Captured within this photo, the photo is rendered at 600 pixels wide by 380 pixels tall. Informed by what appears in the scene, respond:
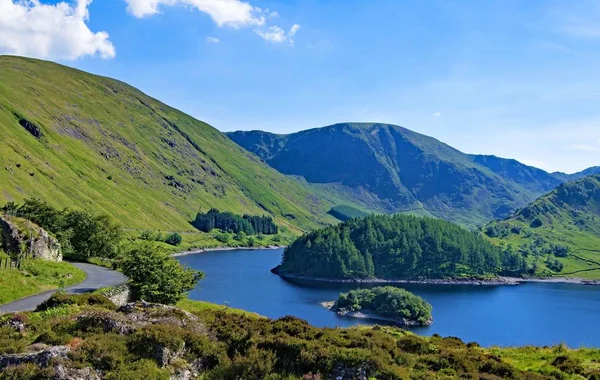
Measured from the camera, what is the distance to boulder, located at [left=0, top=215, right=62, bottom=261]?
6838 cm

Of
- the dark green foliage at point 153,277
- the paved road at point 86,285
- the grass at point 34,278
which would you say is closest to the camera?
the paved road at point 86,285

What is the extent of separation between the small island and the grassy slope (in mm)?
105980

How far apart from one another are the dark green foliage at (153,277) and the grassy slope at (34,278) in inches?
487

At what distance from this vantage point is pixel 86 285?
206ft

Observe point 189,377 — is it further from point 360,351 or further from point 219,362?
point 360,351

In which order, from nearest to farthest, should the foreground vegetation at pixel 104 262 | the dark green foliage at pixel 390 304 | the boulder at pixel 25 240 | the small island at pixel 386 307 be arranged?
1. the foreground vegetation at pixel 104 262
2. the boulder at pixel 25 240
3. the small island at pixel 386 307
4. the dark green foliage at pixel 390 304

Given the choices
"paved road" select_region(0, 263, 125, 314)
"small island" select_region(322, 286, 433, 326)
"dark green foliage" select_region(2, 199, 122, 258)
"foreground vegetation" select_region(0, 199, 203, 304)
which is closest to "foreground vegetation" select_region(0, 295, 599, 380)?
"paved road" select_region(0, 263, 125, 314)

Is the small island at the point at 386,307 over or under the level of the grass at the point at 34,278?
under

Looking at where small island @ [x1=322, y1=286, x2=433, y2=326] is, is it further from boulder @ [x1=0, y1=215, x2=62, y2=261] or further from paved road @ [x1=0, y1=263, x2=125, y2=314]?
boulder @ [x1=0, y1=215, x2=62, y2=261]

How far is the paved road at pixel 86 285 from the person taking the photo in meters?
45.1

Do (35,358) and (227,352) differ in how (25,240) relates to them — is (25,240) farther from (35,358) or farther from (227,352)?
(227,352)

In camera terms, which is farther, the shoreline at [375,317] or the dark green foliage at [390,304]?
the dark green foliage at [390,304]

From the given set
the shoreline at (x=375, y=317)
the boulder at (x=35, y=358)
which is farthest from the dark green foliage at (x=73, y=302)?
the shoreline at (x=375, y=317)

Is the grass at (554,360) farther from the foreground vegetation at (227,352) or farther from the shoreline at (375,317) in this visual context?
the shoreline at (375,317)
